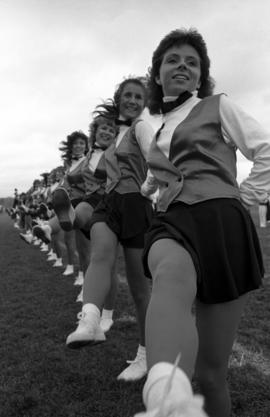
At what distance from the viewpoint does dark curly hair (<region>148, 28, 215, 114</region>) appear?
7.02 ft

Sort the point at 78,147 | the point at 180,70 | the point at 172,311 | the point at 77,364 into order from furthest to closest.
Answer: the point at 78,147 < the point at 77,364 < the point at 180,70 < the point at 172,311

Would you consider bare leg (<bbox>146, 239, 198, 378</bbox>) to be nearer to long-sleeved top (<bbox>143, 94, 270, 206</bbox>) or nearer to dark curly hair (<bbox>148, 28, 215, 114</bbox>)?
long-sleeved top (<bbox>143, 94, 270, 206</bbox>)

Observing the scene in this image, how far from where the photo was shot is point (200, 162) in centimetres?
172

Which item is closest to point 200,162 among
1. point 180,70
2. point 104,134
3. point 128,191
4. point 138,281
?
point 180,70

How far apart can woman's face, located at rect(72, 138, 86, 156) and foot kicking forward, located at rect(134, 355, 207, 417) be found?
545 cm

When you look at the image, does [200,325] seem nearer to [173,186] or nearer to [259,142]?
[173,186]

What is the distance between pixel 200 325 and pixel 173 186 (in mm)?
583

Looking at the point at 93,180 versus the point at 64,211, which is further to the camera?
the point at 93,180

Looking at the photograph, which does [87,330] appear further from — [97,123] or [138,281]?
[97,123]

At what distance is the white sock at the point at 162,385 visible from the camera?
1.02 m

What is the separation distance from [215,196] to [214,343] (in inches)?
→ 22.9

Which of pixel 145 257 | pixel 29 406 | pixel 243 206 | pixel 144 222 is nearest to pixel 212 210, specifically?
pixel 243 206

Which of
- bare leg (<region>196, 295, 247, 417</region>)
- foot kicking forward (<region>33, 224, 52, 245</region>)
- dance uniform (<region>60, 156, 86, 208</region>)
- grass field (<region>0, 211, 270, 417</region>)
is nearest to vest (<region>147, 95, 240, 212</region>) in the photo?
bare leg (<region>196, 295, 247, 417</region>)

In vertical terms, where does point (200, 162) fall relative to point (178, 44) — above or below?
below
